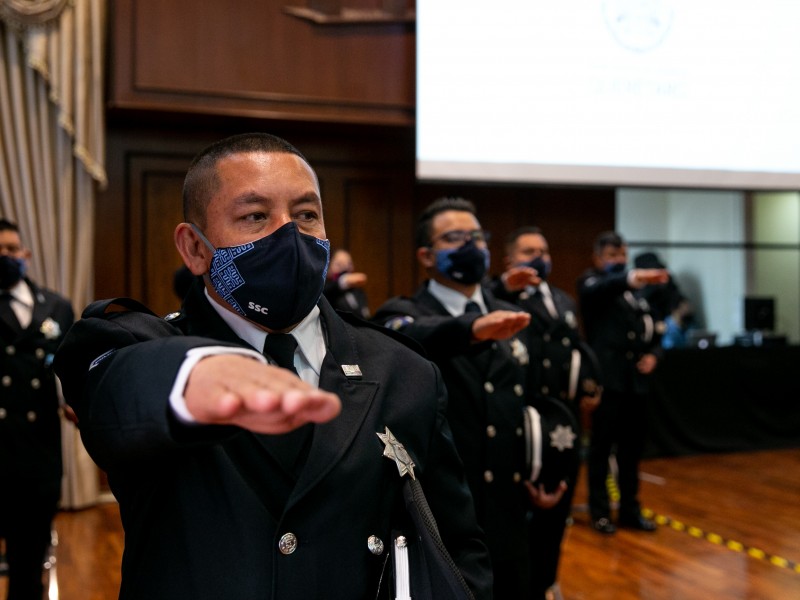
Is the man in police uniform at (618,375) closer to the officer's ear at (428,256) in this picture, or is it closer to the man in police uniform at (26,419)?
the officer's ear at (428,256)

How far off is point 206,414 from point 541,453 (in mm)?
2087

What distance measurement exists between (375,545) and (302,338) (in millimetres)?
353

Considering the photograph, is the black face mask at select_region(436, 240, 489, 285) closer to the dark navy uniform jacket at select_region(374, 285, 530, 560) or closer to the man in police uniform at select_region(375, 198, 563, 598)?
the man in police uniform at select_region(375, 198, 563, 598)

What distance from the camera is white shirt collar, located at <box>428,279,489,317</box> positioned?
9.20 ft

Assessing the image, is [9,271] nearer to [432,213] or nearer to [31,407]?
[31,407]

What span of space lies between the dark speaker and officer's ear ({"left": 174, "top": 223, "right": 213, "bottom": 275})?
748cm

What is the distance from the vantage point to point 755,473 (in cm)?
651

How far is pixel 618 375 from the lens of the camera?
519 cm

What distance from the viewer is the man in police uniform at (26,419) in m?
3.34

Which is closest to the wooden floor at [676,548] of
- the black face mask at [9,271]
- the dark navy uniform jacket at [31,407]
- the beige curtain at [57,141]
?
the dark navy uniform jacket at [31,407]

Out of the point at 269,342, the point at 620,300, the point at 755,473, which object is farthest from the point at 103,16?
the point at 755,473

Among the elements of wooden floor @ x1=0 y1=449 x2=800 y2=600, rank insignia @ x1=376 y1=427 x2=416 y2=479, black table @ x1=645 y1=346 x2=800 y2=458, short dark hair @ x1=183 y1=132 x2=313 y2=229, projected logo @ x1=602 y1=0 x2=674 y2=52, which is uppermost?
projected logo @ x1=602 y1=0 x2=674 y2=52

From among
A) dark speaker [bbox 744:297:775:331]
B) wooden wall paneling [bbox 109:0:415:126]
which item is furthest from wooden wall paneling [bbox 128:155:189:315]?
dark speaker [bbox 744:297:775:331]

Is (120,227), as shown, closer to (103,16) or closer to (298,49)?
(103,16)
